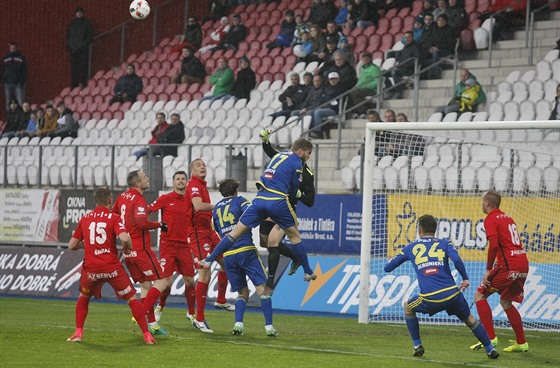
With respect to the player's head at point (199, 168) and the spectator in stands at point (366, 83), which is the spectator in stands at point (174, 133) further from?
the player's head at point (199, 168)

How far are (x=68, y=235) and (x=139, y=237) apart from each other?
8.71 meters

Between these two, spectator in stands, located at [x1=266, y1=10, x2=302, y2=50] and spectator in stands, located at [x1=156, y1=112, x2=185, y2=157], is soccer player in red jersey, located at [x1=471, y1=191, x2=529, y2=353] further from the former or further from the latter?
spectator in stands, located at [x1=266, y1=10, x2=302, y2=50]

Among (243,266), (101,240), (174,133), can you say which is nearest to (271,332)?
(243,266)

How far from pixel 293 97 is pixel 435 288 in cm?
1266

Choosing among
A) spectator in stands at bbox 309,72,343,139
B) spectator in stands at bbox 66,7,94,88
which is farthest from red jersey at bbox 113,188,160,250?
spectator in stands at bbox 66,7,94,88

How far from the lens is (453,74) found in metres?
22.0

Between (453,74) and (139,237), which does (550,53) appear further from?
(139,237)

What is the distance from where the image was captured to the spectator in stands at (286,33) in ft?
89.1

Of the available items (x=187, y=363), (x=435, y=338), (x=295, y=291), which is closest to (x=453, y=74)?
(x=295, y=291)

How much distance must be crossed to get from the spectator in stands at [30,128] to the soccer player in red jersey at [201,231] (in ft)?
43.7

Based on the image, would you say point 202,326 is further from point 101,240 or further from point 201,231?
point 101,240

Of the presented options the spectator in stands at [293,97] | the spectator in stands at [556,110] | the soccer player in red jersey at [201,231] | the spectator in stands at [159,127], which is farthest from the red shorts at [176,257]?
the spectator in stands at [159,127]

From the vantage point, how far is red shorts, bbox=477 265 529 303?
1257cm

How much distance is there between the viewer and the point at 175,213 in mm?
14555
